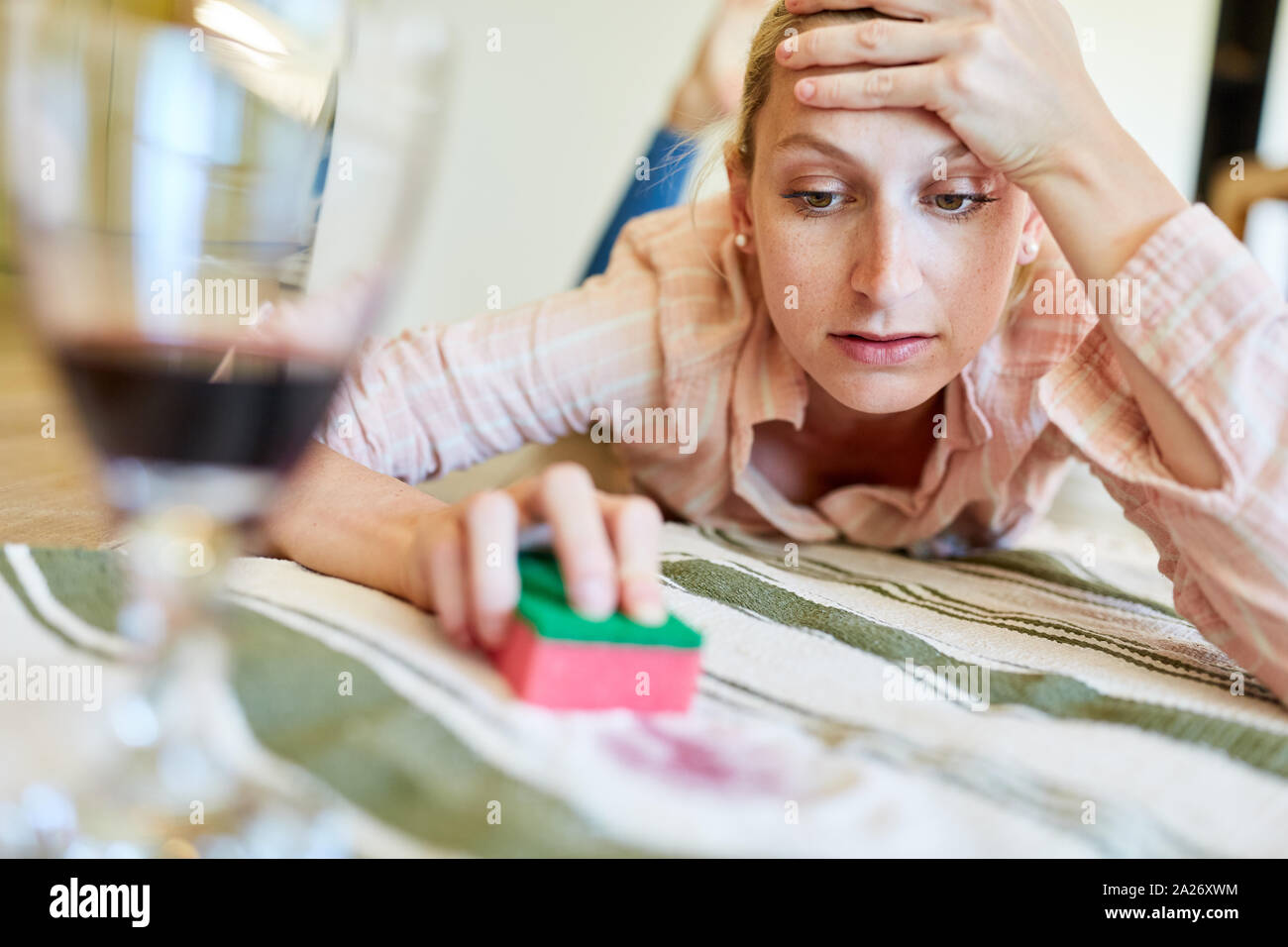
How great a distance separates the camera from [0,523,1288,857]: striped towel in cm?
36

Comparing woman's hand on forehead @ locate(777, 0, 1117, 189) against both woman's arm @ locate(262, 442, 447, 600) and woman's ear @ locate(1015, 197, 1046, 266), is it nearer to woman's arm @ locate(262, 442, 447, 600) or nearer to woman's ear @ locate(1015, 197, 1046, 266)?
woman's ear @ locate(1015, 197, 1046, 266)

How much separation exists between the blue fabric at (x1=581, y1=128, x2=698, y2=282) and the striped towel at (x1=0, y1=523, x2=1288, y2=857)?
1030 mm

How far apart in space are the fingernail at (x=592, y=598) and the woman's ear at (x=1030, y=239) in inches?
23.0

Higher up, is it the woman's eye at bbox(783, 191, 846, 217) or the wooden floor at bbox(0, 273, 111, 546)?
the woman's eye at bbox(783, 191, 846, 217)

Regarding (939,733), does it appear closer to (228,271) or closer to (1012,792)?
(1012,792)

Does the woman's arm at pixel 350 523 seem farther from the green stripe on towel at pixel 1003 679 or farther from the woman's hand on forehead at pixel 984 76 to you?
the woman's hand on forehead at pixel 984 76

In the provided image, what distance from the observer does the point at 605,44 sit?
2814mm

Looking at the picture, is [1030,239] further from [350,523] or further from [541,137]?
[541,137]

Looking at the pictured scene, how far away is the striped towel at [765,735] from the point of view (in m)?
0.36

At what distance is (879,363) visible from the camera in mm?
807

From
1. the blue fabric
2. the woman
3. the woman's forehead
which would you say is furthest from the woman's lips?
the blue fabric

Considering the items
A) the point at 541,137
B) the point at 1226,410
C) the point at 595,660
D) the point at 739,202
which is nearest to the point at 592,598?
the point at 595,660
